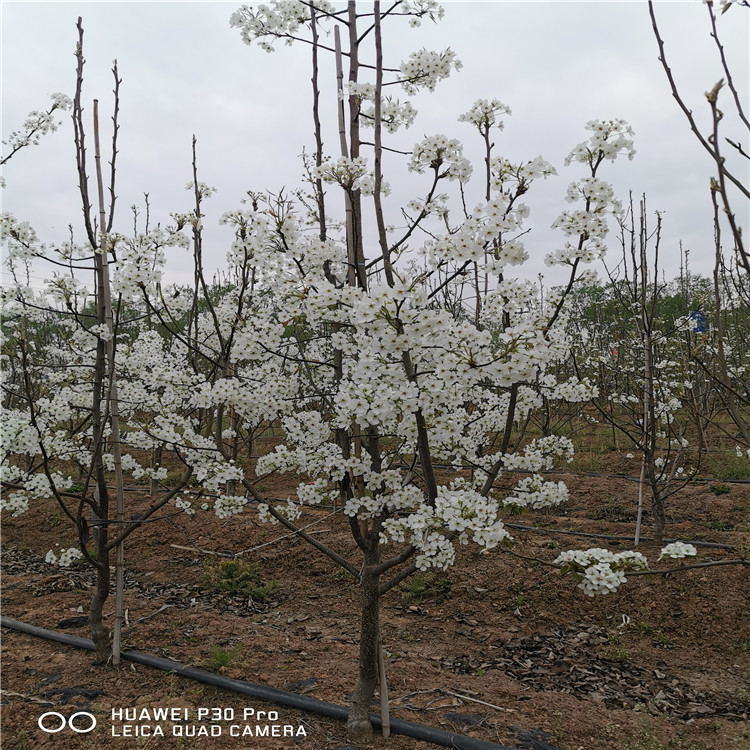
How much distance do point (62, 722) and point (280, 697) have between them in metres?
1.18

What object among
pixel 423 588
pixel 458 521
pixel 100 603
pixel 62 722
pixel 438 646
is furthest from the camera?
pixel 423 588

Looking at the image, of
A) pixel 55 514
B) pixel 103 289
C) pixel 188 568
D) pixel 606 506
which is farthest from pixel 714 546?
pixel 55 514

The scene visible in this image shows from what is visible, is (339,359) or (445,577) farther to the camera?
(445,577)

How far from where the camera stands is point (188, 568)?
241 inches

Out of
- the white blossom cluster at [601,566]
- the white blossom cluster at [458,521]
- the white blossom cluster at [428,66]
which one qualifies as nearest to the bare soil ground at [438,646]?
the white blossom cluster at [458,521]

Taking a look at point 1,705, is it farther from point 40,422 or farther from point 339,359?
point 339,359

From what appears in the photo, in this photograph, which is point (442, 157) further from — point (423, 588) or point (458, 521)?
point (423, 588)

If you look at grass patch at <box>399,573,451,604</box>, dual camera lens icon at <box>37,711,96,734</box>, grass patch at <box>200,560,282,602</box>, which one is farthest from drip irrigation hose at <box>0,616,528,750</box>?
grass patch at <box>399,573,451,604</box>

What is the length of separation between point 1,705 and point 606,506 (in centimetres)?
650

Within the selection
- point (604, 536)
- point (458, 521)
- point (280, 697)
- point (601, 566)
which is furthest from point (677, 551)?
point (604, 536)

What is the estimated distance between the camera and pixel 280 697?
3.42 meters

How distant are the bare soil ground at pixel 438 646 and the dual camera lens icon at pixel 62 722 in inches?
1.8

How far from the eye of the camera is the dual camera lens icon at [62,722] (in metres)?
3.11

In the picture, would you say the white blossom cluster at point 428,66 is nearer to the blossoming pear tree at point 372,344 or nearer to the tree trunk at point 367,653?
the blossoming pear tree at point 372,344
